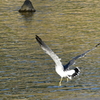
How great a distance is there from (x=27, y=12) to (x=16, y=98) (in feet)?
92.2

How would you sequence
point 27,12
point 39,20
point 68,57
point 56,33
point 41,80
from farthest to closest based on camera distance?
point 27,12, point 39,20, point 56,33, point 68,57, point 41,80

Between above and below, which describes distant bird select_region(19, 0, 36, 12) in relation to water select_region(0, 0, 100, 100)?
above

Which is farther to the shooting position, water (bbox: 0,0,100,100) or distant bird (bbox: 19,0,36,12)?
distant bird (bbox: 19,0,36,12)

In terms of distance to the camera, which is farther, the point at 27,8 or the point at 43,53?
the point at 27,8

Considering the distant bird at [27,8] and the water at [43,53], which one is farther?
the distant bird at [27,8]

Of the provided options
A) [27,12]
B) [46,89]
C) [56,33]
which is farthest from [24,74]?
[27,12]

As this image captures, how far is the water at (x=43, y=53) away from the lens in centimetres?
1741

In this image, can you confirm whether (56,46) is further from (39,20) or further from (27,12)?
(27,12)

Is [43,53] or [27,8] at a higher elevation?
[27,8]

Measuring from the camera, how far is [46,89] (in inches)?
695

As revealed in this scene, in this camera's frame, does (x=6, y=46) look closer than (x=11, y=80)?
No

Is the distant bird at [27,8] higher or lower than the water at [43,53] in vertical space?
higher

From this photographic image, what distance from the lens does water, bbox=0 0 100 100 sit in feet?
57.1

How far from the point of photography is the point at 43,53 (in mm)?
24500
